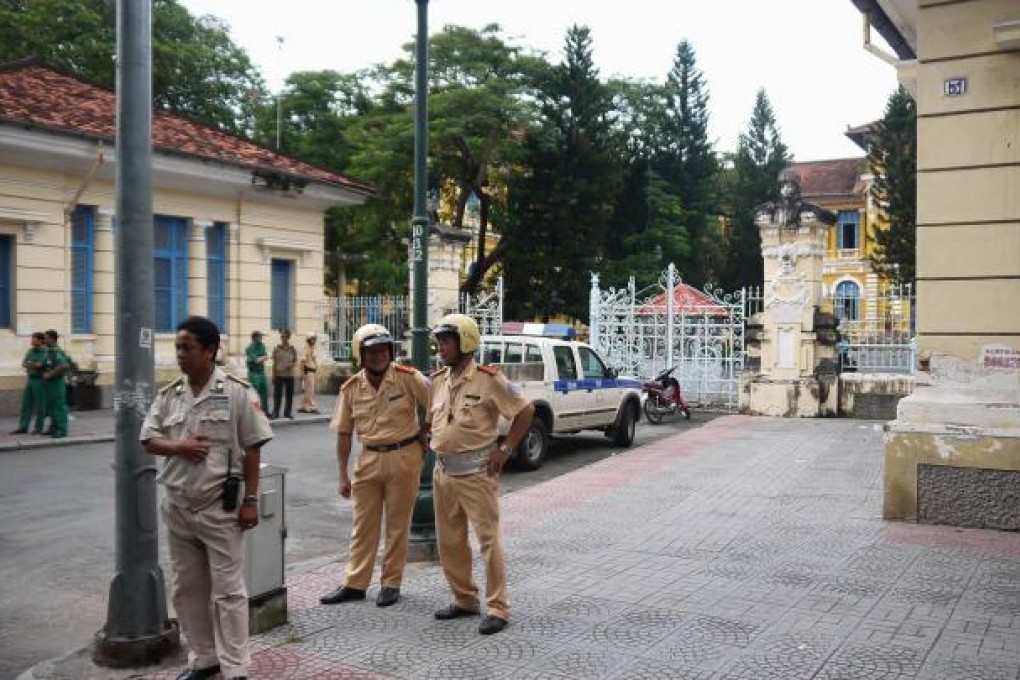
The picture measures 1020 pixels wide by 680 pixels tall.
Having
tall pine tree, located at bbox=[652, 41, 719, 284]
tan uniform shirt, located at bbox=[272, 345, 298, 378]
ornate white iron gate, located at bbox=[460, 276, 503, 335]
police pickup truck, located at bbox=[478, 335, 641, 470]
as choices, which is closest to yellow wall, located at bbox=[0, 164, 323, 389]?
tan uniform shirt, located at bbox=[272, 345, 298, 378]

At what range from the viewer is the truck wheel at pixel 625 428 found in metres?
14.4

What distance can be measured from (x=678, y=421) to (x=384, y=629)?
13.4 metres

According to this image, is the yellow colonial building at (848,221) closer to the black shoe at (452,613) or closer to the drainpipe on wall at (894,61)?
the drainpipe on wall at (894,61)

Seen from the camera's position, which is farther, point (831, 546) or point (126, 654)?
point (831, 546)

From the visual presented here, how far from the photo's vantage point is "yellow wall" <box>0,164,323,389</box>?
17109 millimetres

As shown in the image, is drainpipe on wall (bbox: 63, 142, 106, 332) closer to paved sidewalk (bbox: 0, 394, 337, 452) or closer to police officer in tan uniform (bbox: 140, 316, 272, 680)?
paved sidewalk (bbox: 0, 394, 337, 452)

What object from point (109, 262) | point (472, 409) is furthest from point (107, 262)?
point (472, 409)

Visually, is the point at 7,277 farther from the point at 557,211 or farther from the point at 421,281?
the point at 557,211

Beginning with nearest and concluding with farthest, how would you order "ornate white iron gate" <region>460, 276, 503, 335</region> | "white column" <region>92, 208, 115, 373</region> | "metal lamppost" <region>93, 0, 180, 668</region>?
"metal lamppost" <region>93, 0, 180, 668</region>
"white column" <region>92, 208, 115, 373</region>
"ornate white iron gate" <region>460, 276, 503, 335</region>

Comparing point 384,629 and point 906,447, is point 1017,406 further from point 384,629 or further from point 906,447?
point 384,629

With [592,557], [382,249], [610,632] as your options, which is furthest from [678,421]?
[382,249]

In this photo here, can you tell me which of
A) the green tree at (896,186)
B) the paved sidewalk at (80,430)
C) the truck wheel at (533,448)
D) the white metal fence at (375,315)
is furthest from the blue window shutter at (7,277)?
the green tree at (896,186)

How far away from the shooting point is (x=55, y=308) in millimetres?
17672

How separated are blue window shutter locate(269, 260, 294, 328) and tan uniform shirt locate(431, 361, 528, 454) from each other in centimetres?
1781
